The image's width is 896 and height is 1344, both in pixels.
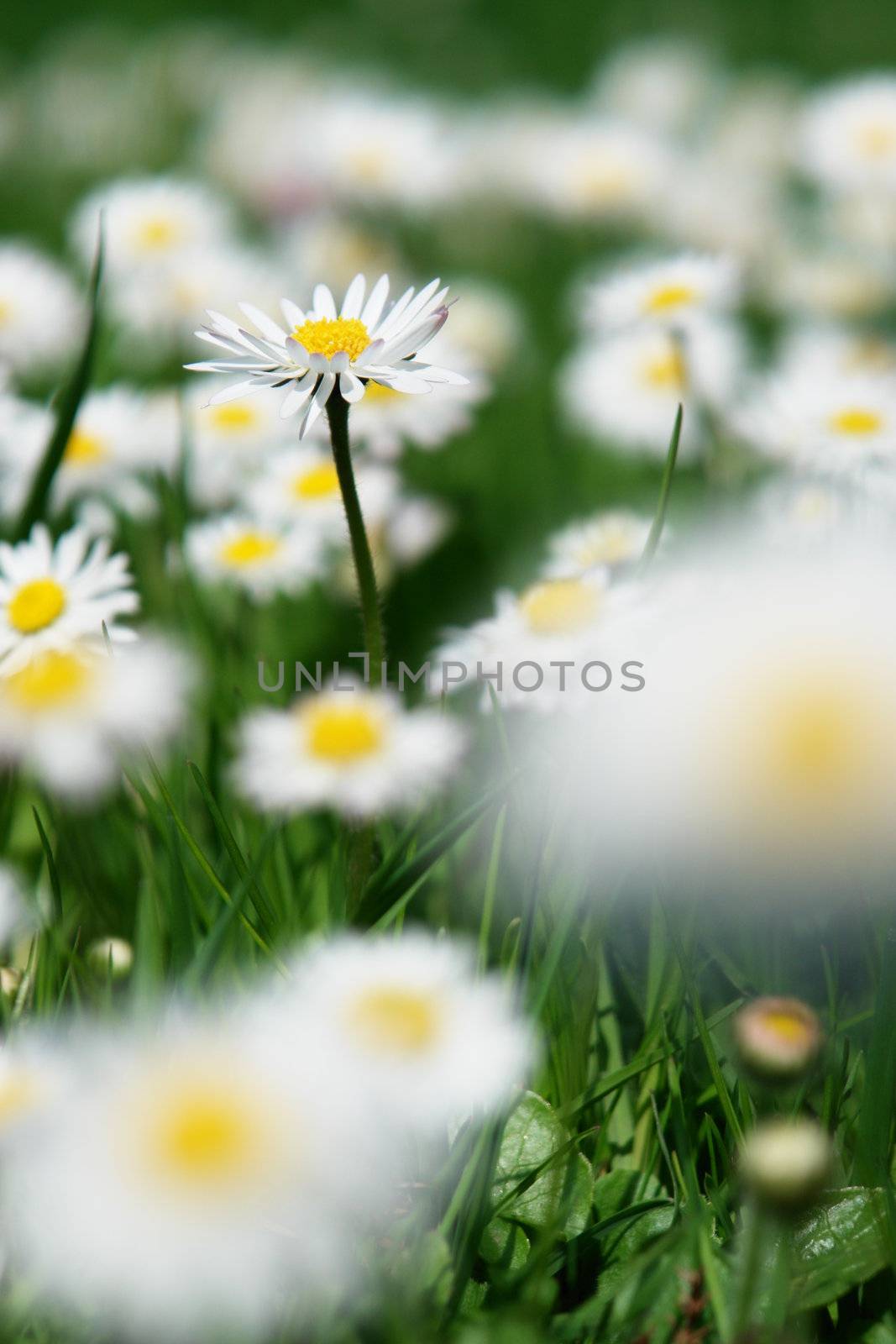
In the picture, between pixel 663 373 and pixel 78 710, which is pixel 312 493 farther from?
pixel 663 373

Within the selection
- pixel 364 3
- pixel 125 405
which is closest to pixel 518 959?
pixel 125 405

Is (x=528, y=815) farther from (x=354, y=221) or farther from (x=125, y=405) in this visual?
(x=354, y=221)

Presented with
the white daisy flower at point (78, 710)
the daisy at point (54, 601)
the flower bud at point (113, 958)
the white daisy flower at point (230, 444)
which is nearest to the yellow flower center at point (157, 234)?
the white daisy flower at point (230, 444)

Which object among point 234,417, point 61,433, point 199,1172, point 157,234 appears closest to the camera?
point 199,1172

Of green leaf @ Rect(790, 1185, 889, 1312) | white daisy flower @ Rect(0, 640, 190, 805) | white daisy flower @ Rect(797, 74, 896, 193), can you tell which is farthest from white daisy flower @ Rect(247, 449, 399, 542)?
white daisy flower @ Rect(797, 74, 896, 193)

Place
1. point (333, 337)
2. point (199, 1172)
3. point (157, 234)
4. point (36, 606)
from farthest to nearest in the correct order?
1. point (157, 234)
2. point (36, 606)
3. point (333, 337)
4. point (199, 1172)

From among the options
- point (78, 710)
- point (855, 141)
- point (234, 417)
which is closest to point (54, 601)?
point (78, 710)
